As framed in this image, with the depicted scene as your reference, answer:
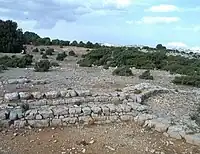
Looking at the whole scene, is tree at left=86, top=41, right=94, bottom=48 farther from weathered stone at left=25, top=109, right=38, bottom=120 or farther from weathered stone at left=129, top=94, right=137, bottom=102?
weathered stone at left=25, top=109, right=38, bottom=120

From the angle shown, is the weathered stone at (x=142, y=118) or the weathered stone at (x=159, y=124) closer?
the weathered stone at (x=159, y=124)

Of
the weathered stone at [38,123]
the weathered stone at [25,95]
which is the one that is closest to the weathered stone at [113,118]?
the weathered stone at [38,123]

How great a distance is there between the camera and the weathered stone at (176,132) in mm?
10055

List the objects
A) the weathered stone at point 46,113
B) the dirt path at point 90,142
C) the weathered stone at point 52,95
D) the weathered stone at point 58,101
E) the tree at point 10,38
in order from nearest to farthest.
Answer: the dirt path at point 90,142
the weathered stone at point 46,113
the weathered stone at point 58,101
the weathered stone at point 52,95
the tree at point 10,38

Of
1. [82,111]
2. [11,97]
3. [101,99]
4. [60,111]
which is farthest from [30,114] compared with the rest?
[101,99]

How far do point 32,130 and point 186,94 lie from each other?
7582 millimetres

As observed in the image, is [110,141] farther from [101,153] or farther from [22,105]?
[22,105]

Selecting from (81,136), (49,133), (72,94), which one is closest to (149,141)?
(81,136)

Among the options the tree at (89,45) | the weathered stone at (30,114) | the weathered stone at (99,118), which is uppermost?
the weathered stone at (30,114)

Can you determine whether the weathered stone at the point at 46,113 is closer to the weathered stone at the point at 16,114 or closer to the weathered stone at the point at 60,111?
the weathered stone at the point at 60,111

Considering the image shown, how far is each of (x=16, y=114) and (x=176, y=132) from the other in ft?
14.2

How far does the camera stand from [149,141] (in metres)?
9.97

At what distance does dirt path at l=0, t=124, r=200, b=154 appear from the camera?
30.4 ft

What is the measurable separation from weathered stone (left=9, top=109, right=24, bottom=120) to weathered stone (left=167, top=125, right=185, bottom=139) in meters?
4.03
